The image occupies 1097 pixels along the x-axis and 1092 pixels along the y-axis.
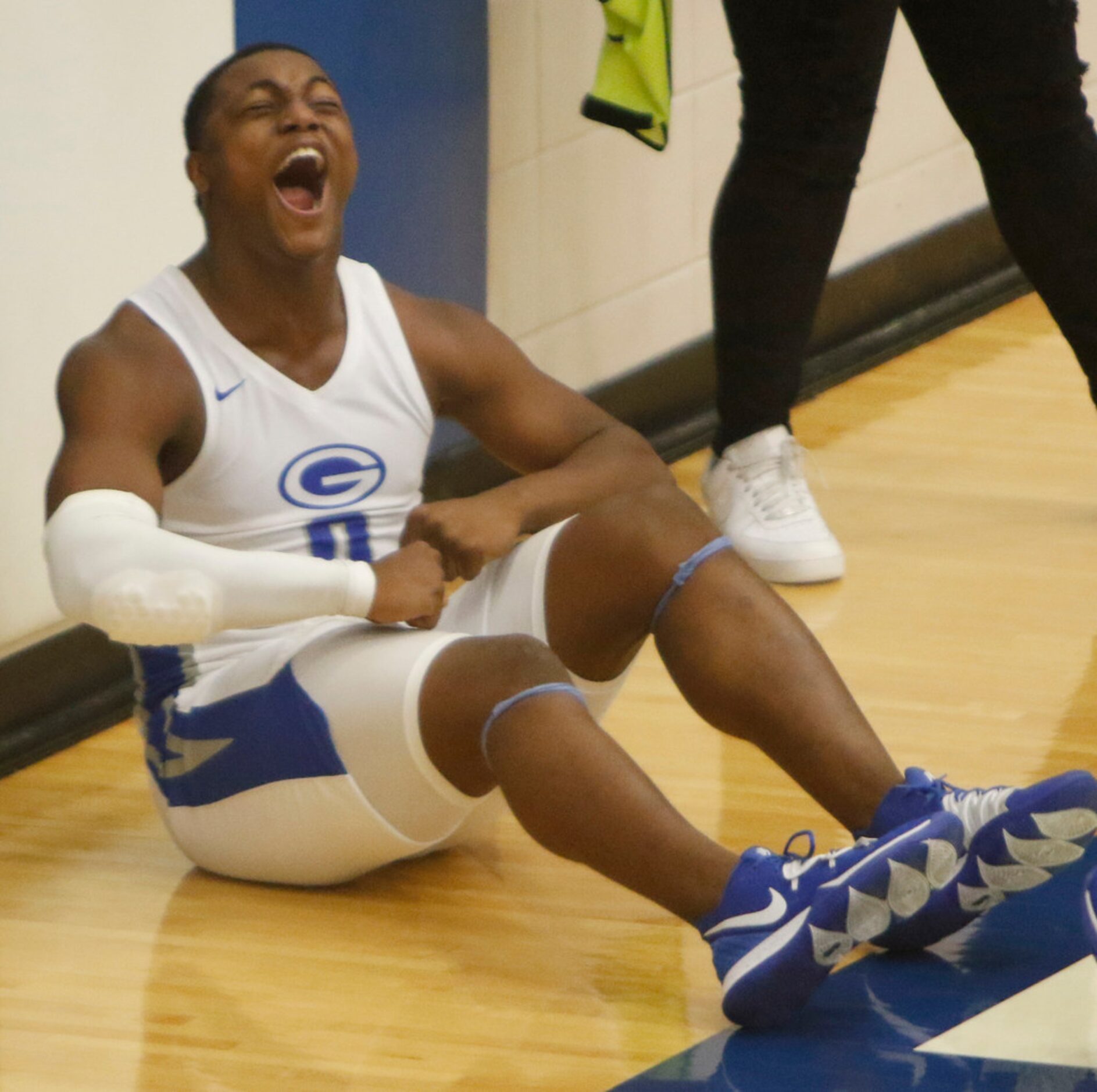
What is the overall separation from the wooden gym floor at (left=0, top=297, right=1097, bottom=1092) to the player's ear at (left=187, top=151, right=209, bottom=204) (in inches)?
25.3

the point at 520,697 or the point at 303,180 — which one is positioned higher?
the point at 303,180

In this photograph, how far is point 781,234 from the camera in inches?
119

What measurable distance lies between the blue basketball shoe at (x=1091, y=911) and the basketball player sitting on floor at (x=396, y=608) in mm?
40

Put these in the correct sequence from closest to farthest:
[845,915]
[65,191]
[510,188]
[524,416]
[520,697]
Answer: [845,915]
[520,697]
[524,416]
[65,191]
[510,188]

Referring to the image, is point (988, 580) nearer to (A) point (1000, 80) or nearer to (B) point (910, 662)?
(B) point (910, 662)

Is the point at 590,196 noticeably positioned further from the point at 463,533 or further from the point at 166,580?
the point at 166,580

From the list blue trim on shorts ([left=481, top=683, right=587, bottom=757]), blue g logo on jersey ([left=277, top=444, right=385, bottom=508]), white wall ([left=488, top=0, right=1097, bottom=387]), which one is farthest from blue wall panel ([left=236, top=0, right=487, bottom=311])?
blue trim on shorts ([left=481, top=683, right=587, bottom=757])

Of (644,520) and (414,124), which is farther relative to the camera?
(414,124)

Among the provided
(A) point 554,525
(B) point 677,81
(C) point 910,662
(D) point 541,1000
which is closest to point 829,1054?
(D) point 541,1000

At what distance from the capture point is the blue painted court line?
5.70 feet

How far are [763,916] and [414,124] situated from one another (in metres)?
1.67

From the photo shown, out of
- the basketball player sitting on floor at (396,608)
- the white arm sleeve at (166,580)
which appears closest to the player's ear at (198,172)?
the basketball player sitting on floor at (396,608)

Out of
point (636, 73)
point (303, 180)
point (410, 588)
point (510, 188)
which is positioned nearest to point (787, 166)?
point (636, 73)

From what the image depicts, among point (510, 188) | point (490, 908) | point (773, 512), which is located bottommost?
point (773, 512)
